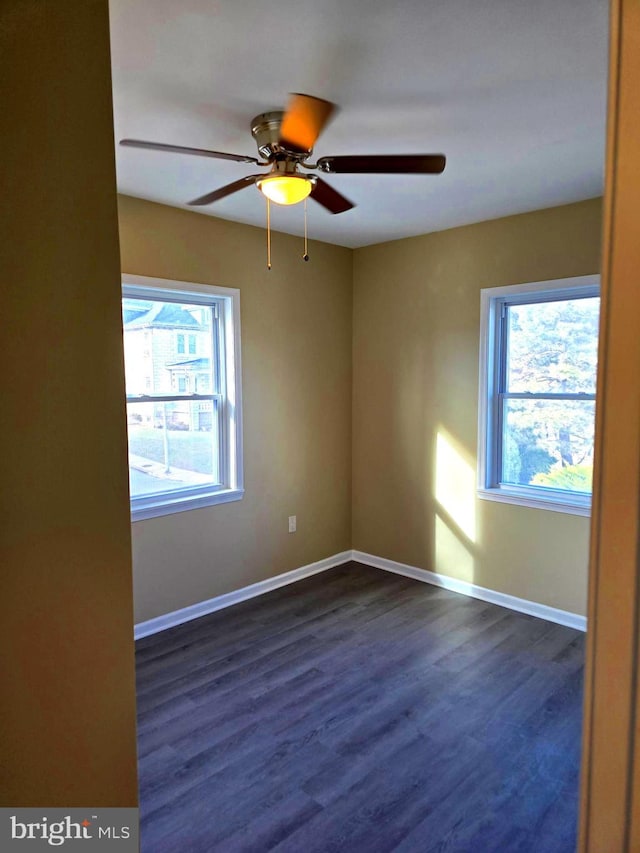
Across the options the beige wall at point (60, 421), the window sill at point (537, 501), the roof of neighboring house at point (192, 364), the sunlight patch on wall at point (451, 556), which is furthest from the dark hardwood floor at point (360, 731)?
the roof of neighboring house at point (192, 364)

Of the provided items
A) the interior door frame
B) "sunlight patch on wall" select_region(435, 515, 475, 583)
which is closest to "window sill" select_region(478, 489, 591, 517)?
"sunlight patch on wall" select_region(435, 515, 475, 583)

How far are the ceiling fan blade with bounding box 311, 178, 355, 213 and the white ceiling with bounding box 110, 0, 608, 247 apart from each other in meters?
0.23

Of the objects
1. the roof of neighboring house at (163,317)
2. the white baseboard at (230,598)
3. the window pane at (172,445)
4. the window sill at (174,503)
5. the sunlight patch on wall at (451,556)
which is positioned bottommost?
the white baseboard at (230,598)

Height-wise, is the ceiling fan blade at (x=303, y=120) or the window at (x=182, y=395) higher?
the ceiling fan blade at (x=303, y=120)

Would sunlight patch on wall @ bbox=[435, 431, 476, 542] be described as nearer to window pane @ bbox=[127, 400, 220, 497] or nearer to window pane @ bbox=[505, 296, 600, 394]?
window pane @ bbox=[505, 296, 600, 394]

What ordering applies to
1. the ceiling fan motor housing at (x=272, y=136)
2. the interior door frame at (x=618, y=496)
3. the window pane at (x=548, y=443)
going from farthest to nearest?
the window pane at (x=548, y=443), the ceiling fan motor housing at (x=272, y=136), the interior door frame at (x=618, y=496)

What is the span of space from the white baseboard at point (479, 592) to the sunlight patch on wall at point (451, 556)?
53 mm

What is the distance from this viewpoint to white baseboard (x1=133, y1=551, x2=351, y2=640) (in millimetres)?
3467

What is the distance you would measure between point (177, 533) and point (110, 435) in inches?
108

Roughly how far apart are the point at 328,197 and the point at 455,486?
94.1 inches

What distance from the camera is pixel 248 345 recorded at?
12.8 ft

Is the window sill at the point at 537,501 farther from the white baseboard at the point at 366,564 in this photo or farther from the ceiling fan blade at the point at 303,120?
the ceiling fan blade at the point at 303,120

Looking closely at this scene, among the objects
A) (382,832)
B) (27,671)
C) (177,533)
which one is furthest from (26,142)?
(177,533)

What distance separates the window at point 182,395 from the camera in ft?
11.2
